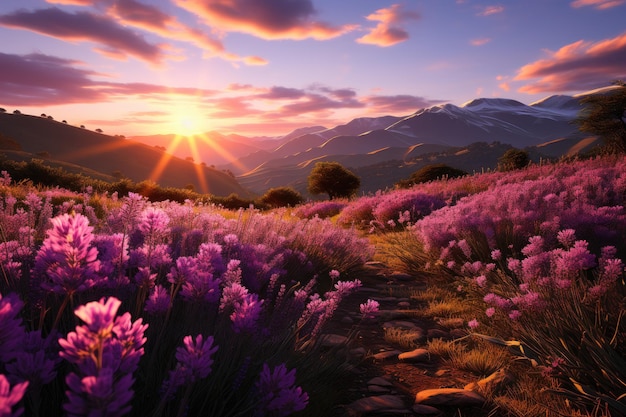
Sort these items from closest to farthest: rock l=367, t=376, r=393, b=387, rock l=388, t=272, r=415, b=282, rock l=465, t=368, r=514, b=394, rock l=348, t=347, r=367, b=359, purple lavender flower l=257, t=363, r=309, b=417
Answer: purple lavender flower l=257, t=363, r=309, b=417 < rock l=465, t=368, r=514, b=394 < rock l=367, t=376, r=393, b=387 < rock l=348, t=347, r=367, b=359 < rock l=388, t=272, r=415, b=282

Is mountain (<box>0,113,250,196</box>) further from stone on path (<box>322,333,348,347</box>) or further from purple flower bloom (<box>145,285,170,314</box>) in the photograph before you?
purple flower bloom (<box>145,285,170,314</box>)

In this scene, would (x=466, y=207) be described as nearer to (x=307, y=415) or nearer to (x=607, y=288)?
(x=607, y=288)

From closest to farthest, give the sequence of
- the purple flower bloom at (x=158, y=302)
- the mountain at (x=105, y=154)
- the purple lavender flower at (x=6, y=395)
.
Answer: the purple lavender flower at (x=6, y=395)
the purple flower bloom at (x=158, y=302)
the mountain at (x=105, y=154)

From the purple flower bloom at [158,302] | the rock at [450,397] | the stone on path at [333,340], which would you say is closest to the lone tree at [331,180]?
the stone on path at [333,340]

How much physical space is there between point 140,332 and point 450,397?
228cm

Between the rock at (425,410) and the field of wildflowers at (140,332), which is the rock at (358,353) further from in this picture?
the rock at (425,410)

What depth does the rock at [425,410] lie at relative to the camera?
8.18ft

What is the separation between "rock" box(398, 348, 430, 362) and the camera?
10.9 feet

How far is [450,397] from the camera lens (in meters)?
2.55

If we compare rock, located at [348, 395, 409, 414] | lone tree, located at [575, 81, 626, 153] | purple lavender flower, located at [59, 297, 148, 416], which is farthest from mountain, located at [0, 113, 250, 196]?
purple lavender flower, located at [59, 297, 148, 416]

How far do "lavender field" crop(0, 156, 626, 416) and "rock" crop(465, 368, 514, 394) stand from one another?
0.21 m

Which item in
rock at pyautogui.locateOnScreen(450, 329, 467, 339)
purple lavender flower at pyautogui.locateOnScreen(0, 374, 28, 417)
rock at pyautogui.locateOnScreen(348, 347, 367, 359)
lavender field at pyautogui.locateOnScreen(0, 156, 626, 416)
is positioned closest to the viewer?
purple lavender flower at pyautogui.locateOnScreen(0, 374, 28, 417)

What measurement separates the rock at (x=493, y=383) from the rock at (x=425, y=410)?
0.38 meters

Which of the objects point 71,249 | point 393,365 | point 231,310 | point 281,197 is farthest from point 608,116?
point 71,249
